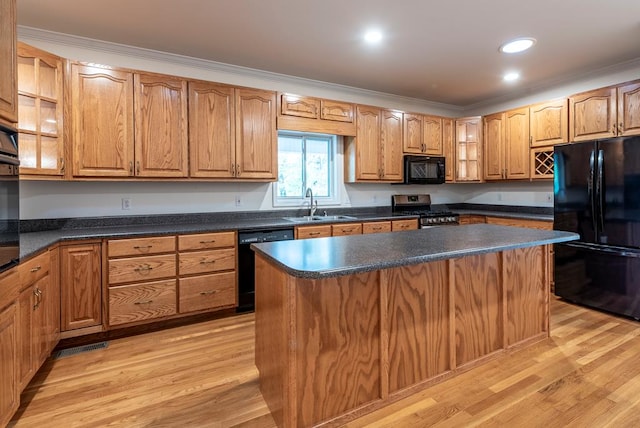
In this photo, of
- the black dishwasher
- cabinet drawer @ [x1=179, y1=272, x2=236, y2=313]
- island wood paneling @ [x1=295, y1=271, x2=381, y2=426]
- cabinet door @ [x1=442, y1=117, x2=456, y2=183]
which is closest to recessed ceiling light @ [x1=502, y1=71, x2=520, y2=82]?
cabinet door @ [x1=442, y1=117, x2=456, y2=183]

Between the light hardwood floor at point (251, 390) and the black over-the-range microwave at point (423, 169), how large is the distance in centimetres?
245

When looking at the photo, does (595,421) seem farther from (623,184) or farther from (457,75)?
(457,75)

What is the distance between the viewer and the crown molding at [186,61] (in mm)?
2842

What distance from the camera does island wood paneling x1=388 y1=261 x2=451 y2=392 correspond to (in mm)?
1917

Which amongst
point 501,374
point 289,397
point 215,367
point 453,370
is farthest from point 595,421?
point 215,367

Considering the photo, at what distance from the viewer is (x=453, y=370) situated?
2.15m

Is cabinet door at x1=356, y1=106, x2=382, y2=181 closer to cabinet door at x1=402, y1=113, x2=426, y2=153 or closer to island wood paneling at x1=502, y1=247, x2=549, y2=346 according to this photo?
cabinet door at x1=402, y1=113, x2=426, y2=153

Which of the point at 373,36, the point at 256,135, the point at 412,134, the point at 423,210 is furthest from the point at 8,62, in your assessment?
the point at 423,210

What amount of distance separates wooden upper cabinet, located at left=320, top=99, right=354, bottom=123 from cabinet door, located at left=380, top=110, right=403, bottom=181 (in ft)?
1.71

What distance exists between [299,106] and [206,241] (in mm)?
1814

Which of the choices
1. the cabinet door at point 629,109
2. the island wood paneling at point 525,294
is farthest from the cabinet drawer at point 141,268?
the cabinet door at point 629,109

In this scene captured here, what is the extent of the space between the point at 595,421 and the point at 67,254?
3.53m

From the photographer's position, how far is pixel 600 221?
322 cm

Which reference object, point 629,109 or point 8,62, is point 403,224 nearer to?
point 629,109
